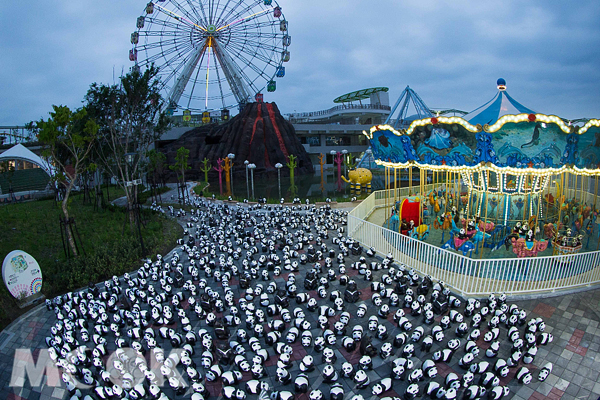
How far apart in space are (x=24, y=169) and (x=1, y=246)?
2785 centimetres

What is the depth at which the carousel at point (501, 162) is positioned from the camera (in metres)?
10.8

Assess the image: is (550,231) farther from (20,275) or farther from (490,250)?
(20,275)

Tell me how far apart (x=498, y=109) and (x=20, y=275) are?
16770mm

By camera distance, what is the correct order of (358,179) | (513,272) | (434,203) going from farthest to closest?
(358,179), (434,203), (513,272)

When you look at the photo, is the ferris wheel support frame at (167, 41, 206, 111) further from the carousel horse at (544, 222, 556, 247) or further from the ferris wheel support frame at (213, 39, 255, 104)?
the carousel horse at (544, 222, 556, 247)

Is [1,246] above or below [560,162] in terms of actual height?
below

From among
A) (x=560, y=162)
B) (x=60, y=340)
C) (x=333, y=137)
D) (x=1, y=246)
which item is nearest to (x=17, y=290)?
(x=60, y=340)

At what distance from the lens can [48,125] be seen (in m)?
12.4

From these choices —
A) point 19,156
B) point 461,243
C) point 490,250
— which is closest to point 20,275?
point 461,243

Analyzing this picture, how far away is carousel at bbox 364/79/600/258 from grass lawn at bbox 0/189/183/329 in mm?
11250

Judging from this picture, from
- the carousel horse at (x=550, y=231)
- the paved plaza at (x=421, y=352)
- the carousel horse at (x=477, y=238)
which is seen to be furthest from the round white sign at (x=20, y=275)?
the carousel horse at (x=550, y=231)

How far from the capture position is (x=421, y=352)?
25.1ft

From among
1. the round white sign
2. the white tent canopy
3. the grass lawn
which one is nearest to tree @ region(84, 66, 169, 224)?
the grass lawn

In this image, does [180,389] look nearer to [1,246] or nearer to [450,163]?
[450,163]
